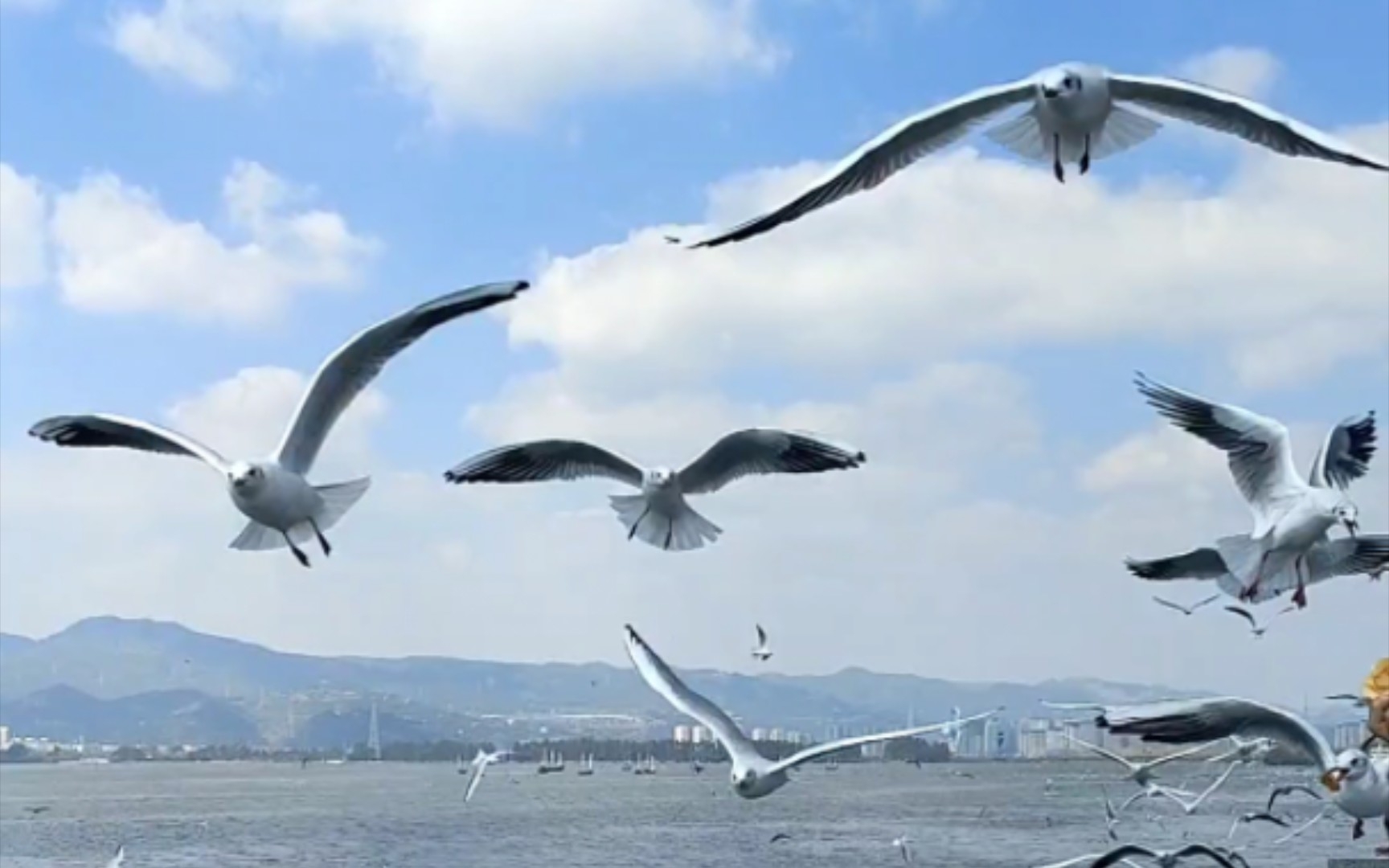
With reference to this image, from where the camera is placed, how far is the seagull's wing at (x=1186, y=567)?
1179 cm

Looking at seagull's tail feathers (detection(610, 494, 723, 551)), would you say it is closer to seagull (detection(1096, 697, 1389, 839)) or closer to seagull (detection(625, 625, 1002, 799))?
seagull (detection(625, 625, 1002, 799))

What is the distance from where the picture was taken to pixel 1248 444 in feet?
35.9

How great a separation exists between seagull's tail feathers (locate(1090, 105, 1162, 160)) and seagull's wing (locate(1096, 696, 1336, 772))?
253cm

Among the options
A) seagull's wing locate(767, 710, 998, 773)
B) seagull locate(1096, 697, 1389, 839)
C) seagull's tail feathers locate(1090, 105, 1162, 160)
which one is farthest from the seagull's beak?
seagull's tail feathers locate(1090, 105, 1162, 160)

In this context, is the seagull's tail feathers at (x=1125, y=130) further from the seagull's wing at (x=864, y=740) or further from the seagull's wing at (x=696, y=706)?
the seagull's wing at (x=696, y=706)

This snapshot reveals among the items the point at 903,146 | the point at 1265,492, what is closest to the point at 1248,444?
the point at 1265,492

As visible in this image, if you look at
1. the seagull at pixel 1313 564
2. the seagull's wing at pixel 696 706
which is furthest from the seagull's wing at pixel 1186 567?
the seagull's wing at pixel 696 706

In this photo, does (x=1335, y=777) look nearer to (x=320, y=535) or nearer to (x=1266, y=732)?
(x=1266, y=732)

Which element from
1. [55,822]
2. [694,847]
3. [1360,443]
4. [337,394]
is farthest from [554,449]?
[55,822]

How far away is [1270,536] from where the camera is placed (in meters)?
10.7

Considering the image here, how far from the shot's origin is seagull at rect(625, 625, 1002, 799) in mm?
11320

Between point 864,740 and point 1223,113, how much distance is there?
11.1ft

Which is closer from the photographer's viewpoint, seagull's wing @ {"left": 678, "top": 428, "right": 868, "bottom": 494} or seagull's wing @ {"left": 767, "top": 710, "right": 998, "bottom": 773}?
A: seagull's wing @ {"left": 767, "top": 710, "right": 998, "bottom": 773}

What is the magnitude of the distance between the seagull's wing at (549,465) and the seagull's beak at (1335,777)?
4.29 meters
